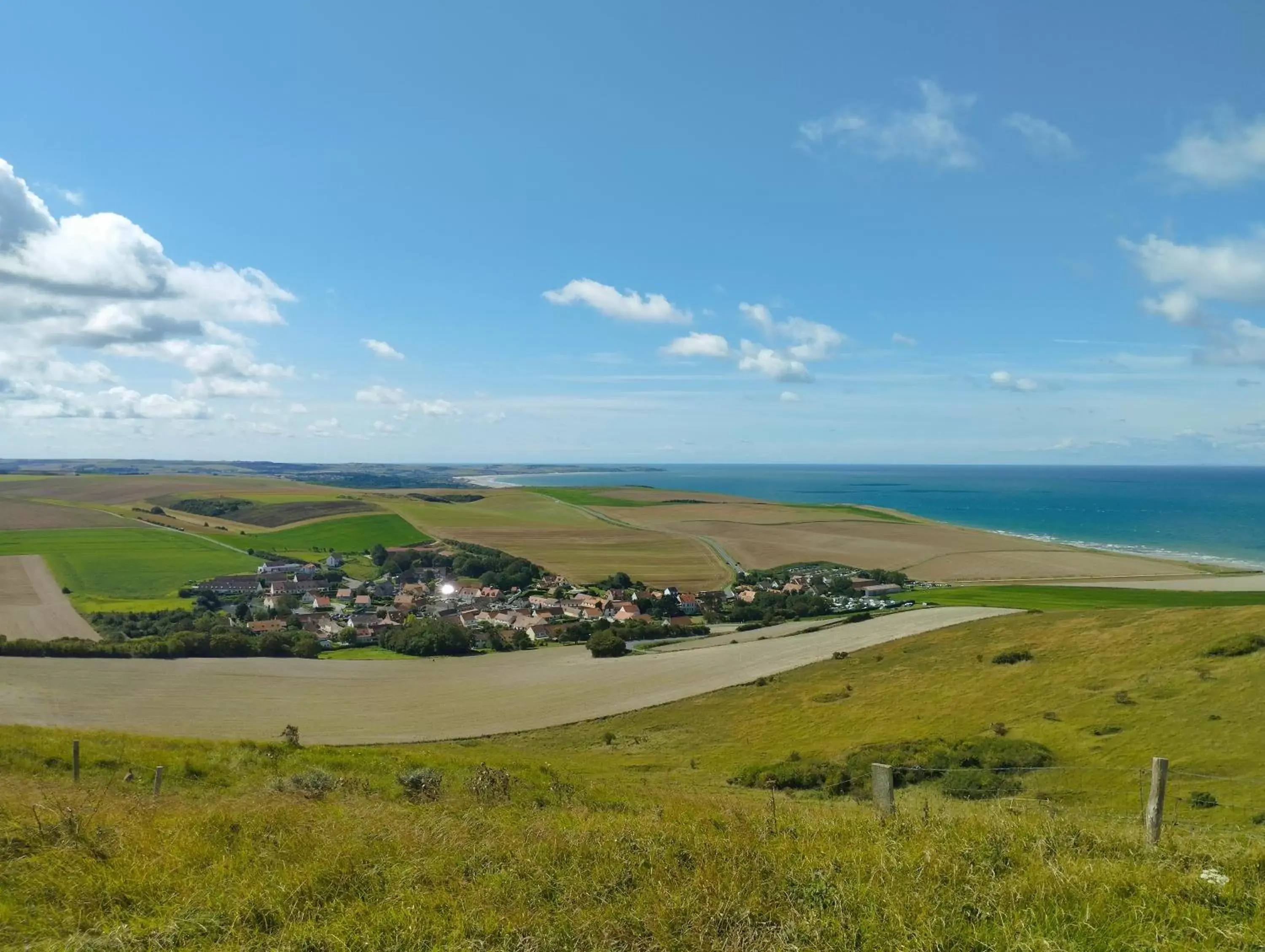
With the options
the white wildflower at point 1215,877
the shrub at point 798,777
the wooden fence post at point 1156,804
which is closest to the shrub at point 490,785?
the shrub at point 798,777

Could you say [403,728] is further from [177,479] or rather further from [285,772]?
[177,479]

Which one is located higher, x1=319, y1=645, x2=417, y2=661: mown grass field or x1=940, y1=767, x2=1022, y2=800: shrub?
x1=940, y1=767, x2=1022, y2=800: shrub

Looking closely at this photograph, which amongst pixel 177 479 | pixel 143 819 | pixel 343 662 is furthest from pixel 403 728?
pixel 177 479

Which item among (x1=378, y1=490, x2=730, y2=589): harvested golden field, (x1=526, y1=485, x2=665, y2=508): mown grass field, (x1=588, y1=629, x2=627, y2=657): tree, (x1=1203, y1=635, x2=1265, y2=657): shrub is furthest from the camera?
(x1=526, y1=485, x2=665, y2=508): mown grass field

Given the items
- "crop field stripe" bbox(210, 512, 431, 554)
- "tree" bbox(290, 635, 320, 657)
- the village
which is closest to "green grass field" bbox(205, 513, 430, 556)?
"crop field stripe" bbox(210, 512, 431, 554)

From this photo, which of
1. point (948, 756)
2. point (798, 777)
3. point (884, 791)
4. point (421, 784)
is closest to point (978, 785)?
point (948, 756)

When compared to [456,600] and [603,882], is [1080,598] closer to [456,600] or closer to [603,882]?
[456,600]

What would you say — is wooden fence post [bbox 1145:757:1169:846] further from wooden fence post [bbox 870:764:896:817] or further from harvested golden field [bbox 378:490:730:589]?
harvested golden field [bbox 378:490:730:589]
